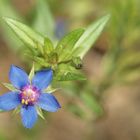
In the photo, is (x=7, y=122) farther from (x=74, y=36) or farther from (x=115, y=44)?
(x=74, y=36)

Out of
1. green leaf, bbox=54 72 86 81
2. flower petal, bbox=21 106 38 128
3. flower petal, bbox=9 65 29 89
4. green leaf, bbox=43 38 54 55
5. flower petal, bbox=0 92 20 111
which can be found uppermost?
green leaf, bbox=43 38 54 55

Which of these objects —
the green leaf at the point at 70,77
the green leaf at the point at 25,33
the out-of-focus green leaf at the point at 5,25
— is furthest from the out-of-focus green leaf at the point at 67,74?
the out-of-focus green leaf at the point at 5,25

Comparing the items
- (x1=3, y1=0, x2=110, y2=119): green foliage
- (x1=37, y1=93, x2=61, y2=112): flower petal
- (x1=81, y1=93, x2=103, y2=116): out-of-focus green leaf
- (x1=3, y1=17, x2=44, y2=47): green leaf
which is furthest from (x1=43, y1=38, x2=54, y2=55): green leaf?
(x1=81, y1=93, x2=103, y2=116): out-of-focus green leaf

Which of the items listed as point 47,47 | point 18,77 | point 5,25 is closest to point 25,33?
point 47,47

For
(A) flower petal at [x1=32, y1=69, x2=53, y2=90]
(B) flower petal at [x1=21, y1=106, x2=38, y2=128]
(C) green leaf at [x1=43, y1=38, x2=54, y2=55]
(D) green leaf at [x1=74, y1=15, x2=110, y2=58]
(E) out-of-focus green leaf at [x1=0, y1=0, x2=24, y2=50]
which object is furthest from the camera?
(E) out-of-focus green leaf at [x1=0, y1=0, x2=24, y2=50]

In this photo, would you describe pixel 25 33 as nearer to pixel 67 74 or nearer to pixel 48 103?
pixel 67 74

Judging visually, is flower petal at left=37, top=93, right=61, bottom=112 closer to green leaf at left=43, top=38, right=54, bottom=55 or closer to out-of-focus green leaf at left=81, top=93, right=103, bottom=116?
green leaf at left=43, top=38, right=54, bottom=55

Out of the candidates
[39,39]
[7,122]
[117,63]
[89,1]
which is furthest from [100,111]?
[89,1]
